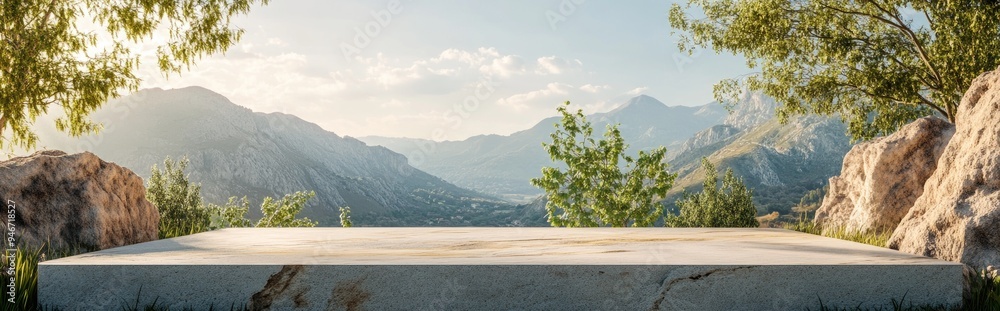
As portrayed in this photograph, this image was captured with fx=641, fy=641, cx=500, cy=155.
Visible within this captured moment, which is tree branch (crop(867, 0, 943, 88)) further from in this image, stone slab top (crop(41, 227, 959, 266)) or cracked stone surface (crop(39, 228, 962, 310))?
cracked stone surface (crop(39, 228, 962, 310))

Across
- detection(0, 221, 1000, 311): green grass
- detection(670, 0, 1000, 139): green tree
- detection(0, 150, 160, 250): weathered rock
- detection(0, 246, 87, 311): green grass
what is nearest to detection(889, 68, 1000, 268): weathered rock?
→ detection(0, 221, 1000, 311): green grass

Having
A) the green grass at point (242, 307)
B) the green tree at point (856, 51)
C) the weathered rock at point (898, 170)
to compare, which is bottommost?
the green grass at point (242, 307)

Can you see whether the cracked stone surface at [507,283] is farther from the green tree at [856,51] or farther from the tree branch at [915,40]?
the tree branch at [915,40]

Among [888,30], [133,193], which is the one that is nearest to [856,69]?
[888,30]

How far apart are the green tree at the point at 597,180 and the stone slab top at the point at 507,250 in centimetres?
1244

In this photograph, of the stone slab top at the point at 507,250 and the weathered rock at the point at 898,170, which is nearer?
the stone slab top at the point at 507,250

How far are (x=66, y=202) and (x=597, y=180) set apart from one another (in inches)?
673

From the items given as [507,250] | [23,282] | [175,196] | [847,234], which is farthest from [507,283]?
[175,196]

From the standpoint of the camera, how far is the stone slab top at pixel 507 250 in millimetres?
5406

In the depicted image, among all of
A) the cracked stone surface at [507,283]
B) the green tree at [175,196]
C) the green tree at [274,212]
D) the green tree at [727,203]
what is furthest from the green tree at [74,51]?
the green tree at [727,203]

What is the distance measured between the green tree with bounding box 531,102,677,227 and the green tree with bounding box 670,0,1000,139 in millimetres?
3897

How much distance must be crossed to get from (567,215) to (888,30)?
1070cm

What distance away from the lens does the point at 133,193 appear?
8352 mm

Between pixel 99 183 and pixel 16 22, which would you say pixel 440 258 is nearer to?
pixel 99 183
